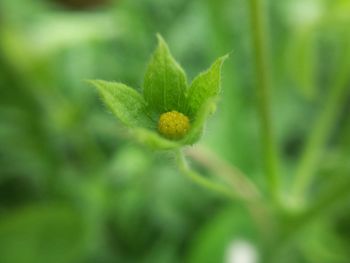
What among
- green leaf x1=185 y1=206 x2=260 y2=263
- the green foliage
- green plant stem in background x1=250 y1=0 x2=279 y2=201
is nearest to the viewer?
the green foliage

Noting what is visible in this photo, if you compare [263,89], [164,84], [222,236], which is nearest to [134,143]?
[222,236]

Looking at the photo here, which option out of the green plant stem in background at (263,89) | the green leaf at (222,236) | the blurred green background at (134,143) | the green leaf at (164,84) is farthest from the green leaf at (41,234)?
the green leaf at (164,84)

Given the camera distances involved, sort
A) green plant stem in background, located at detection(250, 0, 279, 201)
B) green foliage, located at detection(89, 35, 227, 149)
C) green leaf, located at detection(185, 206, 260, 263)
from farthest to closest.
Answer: green leaf, located at detection(185, 206, 260, 263) < green plant stem in background, located at detection(250, 0, 279, 201) < green foliage, located at detection(89, 35, 227, 149)

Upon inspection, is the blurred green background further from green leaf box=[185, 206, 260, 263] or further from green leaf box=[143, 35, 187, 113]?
green leaf box=[143, 35, 187, 113]

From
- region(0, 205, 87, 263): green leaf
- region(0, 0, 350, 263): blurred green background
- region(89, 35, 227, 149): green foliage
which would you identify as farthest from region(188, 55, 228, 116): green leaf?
region(0, 205, 87, 263): green leaf

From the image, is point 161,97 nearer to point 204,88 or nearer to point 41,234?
point 204,88

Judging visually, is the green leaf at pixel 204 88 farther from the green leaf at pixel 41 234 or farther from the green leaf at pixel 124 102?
the green leaf at pixel 41 234

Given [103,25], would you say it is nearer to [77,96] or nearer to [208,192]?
[77,96]

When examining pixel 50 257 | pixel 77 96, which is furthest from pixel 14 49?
pixel 50 257
